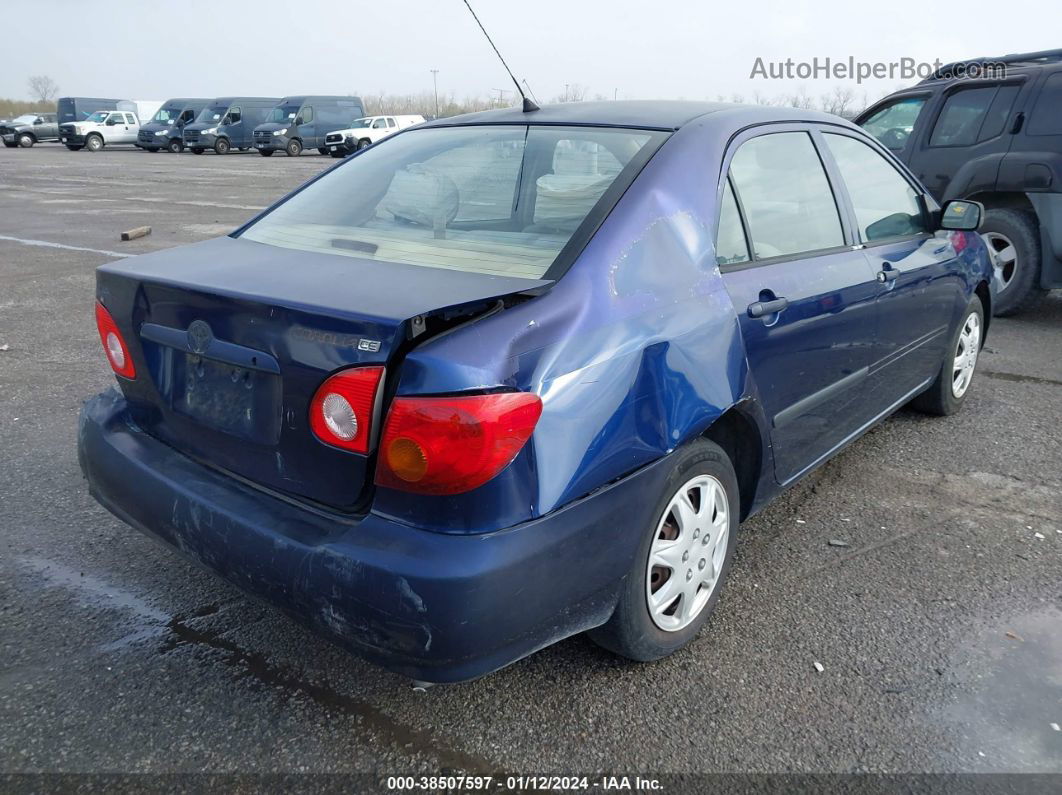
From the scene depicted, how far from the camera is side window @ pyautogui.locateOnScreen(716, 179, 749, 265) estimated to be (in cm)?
260

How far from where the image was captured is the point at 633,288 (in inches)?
87.9

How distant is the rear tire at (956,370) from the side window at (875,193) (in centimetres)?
71

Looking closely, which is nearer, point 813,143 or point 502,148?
point 502,148

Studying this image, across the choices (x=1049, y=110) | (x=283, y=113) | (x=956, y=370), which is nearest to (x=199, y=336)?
(x=956, y=370)

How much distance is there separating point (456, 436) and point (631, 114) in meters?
1.54

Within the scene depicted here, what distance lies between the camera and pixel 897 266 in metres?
3.58

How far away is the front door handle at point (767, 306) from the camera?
2.61m

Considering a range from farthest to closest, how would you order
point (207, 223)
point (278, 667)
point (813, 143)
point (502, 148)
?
point (207, 223) < point (813, 143) < point (502, 148) < point (278, 667)

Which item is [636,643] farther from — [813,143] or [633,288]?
[813,143]

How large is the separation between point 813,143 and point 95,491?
110 inches

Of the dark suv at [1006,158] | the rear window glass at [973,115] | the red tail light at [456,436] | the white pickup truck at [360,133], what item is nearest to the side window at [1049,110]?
the dark suv at [1006,158]

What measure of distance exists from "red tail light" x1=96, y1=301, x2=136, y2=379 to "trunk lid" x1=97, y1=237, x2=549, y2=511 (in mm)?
36

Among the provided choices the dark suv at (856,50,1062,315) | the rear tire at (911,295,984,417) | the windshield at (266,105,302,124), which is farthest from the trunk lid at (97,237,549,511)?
the windshield at (266,105,302,124)

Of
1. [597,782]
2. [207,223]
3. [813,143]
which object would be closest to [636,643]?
[597,782]
